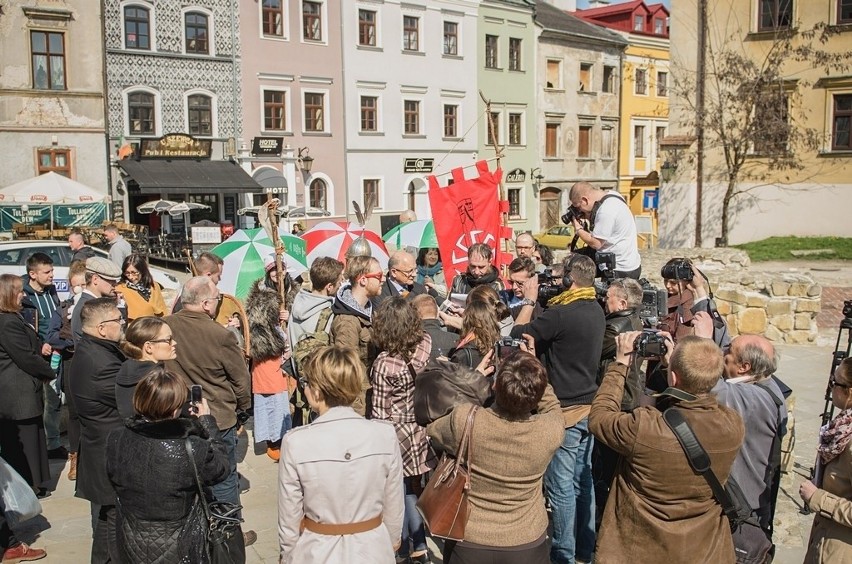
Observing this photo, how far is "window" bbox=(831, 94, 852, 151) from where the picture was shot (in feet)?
81.7

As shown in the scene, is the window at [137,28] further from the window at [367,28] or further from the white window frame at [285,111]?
the window at [367,28]

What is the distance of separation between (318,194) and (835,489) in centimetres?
2944

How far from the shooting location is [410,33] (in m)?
33.8

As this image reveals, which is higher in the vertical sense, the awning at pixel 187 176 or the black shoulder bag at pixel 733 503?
the awning at pixel 187 176

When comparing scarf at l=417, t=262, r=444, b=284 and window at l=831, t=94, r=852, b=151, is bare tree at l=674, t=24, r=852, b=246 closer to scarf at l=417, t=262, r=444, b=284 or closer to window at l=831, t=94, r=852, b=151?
window at l=831, t=94, r=852, b=151

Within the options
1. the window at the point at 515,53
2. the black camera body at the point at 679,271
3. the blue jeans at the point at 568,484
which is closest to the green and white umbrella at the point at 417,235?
the black camera body at the point at 679,271

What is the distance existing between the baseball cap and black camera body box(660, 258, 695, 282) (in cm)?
463

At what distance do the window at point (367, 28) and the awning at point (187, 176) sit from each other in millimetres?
7899

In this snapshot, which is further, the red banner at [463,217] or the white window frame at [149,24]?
the white window frame at [149,24]

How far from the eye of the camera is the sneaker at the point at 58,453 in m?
7.75

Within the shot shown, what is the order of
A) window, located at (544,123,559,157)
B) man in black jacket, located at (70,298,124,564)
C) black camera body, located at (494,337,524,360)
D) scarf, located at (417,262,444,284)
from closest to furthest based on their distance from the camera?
black camera body, located at (494,337,524,360) → man in black jacket, located at (70,298,124,564) → scarf, located at (417,262,444,284) → window, located at (544,123,559,157)

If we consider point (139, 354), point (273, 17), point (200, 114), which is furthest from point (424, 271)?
point (273, 17)

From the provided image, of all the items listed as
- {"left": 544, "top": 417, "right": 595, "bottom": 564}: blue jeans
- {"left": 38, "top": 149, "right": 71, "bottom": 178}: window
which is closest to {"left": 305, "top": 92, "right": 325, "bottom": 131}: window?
{"left": 38, "top": 149, "right": 71, "bottom": 178}: window

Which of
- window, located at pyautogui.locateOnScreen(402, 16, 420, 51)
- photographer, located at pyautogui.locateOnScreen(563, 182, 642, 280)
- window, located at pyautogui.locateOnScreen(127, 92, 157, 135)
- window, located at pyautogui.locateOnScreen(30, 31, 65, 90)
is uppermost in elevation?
window, located at pyautogui.locateOnScreen(402, 16, 420, 51)
